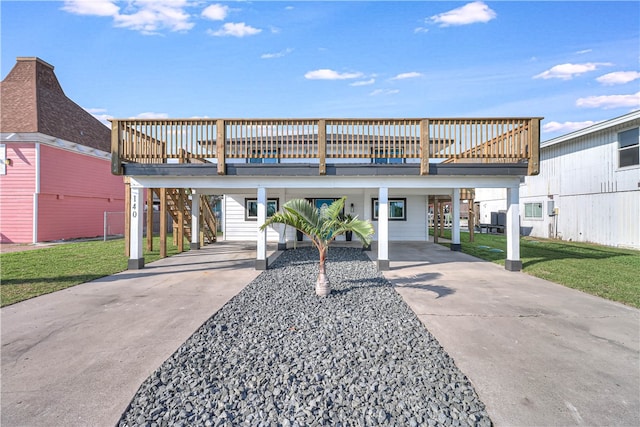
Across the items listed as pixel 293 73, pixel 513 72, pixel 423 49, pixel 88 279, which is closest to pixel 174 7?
pixel 293 73

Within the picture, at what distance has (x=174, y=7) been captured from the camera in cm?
779

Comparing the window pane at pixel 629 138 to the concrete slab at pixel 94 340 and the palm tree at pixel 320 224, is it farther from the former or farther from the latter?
the concrete slab at pixel 94 340

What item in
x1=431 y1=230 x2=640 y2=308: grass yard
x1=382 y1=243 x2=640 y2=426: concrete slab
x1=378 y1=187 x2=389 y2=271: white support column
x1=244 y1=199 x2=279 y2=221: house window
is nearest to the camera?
x1=382 y1=243 x2=640 y2=426: concrete slab

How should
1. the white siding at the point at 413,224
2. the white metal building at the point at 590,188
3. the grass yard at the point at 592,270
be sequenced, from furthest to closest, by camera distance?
1. the white siding at the point at 413,224
2. the white metal building at the point at 590,188
3. the grass yard at the point at 592,270

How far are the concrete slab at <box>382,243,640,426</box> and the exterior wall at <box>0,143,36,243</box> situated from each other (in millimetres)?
15943

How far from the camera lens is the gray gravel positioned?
2137 mm

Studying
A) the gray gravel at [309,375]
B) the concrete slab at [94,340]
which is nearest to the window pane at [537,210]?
the gray gravel at [309,375]

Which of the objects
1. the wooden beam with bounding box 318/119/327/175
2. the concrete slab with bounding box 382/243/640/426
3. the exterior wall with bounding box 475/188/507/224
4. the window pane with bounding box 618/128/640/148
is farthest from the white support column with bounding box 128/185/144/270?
the exterior wall with bounding box 475/188/507/224

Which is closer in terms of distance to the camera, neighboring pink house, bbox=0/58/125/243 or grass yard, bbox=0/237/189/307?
grass yard, bbox=0/237/189/307

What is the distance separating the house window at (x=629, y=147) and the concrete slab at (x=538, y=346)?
9913 millimetres

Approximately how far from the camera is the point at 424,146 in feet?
23.1

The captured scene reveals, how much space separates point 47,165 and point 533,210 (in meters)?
25.2

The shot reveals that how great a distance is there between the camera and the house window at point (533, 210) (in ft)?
53.5

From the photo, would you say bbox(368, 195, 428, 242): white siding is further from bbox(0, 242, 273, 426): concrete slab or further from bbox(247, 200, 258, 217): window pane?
bbox(0, 242, 273, 426): concrete slab
